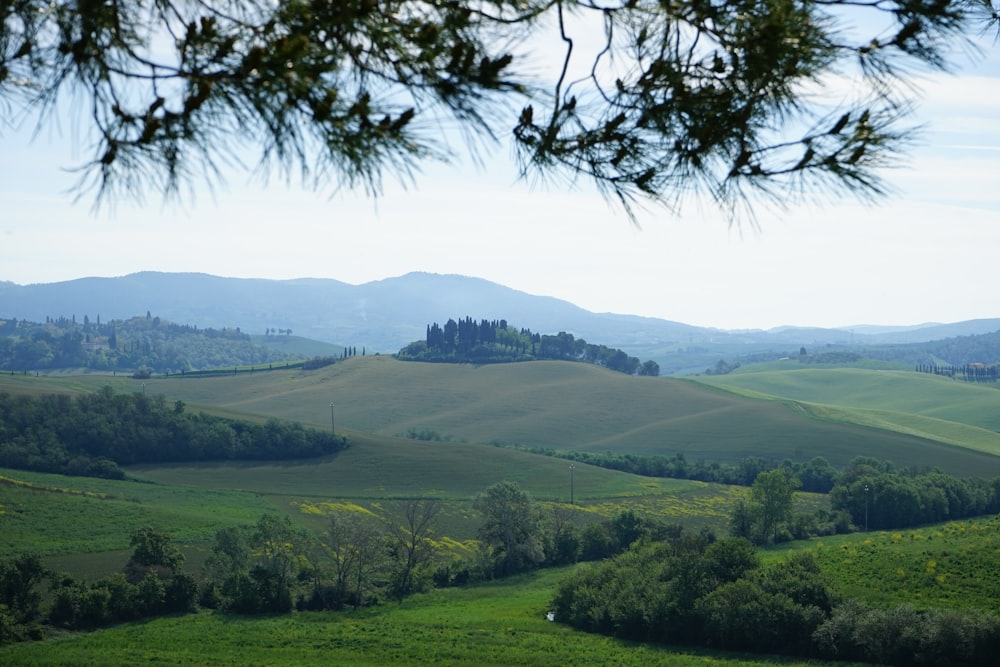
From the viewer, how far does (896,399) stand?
16225 cm

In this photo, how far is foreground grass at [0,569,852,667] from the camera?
36.8 m

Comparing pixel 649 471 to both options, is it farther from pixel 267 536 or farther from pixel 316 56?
pixel 316 56

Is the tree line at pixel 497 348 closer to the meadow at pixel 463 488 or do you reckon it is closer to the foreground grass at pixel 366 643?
the meadow at pixel 463 488

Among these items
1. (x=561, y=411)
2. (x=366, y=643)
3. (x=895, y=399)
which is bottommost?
(x=366, y=643)

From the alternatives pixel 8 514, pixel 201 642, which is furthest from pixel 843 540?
pixel 8 514

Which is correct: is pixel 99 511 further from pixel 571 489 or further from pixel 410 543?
pixel 571 489

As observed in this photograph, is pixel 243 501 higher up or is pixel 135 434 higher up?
pixel 135 434

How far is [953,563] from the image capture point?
158ft

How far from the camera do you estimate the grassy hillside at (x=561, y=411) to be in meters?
100

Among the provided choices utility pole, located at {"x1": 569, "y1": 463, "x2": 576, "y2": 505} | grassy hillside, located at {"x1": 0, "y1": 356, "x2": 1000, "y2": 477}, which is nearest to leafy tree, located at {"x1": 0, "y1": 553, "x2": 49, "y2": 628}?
utility pole, located at {"x1": 569, "y1": 463, "x2": 576, "y2": 505}

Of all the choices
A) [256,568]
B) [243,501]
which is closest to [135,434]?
[243,501]

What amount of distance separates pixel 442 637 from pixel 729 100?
1477 inches

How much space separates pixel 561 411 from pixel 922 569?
7483 centimetres

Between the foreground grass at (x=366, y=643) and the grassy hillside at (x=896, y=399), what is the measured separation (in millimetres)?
77180
